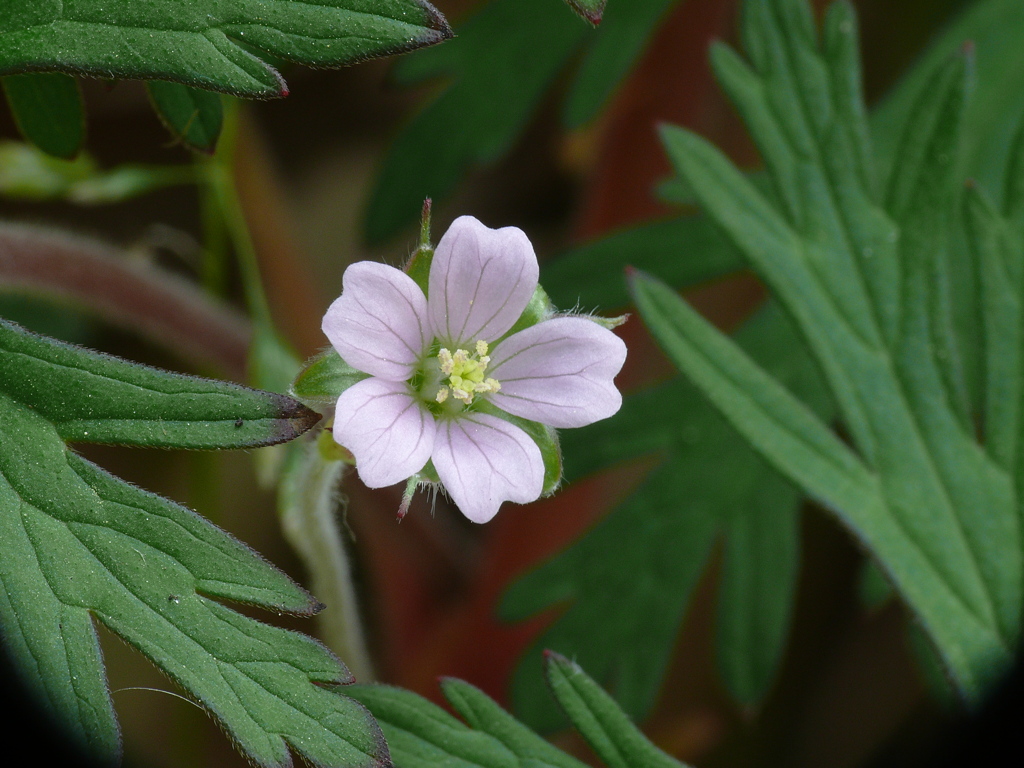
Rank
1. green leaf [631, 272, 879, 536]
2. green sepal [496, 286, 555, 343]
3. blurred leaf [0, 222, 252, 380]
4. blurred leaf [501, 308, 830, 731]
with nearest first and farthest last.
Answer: green sepal [496, 286, 555, 343]
green leaf [631, 272, 879, 536]
blurred leaf [0, 222, 252, 380]
blurred leaf [501, 308, 830, 731]

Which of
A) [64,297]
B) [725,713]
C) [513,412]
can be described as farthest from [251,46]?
[725,713]

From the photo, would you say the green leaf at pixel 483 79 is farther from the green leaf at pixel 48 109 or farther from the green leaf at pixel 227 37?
the green leaf at pixel 227 37

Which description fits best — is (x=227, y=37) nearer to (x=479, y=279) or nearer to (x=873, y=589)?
(x=479, y=279)

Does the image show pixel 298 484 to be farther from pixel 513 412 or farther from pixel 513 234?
pixel 513 234

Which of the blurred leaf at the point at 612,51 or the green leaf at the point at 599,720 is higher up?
the blurred leaf at the point at 612,51

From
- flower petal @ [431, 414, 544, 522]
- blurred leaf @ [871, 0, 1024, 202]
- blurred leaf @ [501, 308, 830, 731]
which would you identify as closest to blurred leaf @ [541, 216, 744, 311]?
blurred leaf @ [501, 308, 830, 731]

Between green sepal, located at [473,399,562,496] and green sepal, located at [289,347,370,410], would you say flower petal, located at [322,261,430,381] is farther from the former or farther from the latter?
green sepal, located at [473,399,562,496]

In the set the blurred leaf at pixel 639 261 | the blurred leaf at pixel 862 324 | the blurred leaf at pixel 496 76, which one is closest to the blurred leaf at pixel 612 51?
the blurred leaf at pixel 496 76
